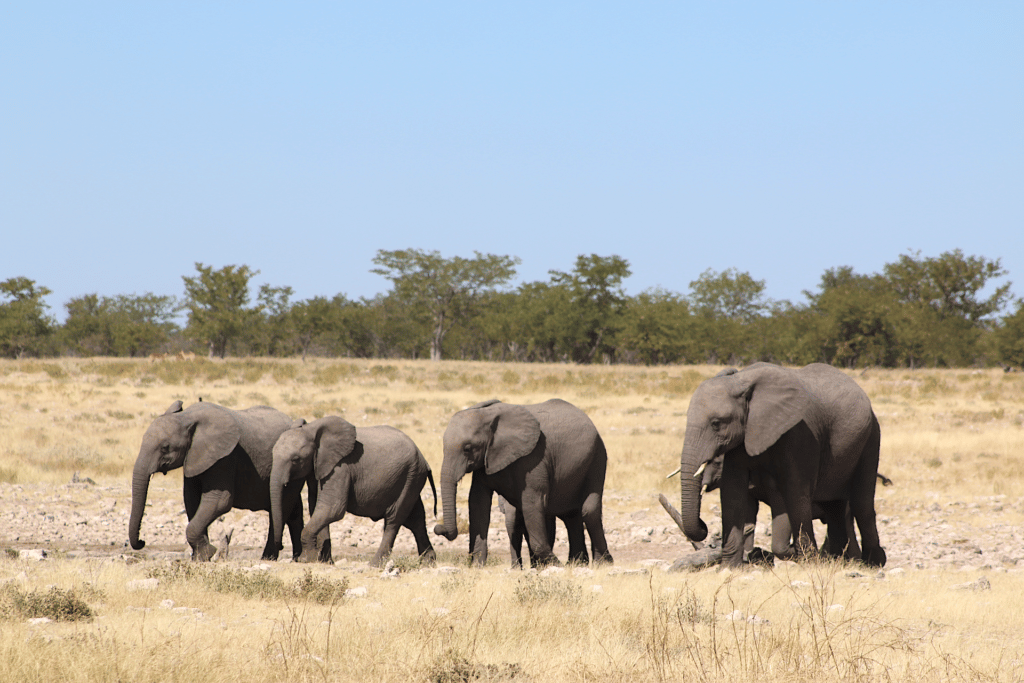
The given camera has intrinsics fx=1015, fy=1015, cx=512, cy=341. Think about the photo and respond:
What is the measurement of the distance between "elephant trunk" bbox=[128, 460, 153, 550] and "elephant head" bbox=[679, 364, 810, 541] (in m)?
6.84

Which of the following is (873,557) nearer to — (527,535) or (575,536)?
(575,536)

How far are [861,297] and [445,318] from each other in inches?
1407

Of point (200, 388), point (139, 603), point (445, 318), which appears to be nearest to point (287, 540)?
point (139, 603)

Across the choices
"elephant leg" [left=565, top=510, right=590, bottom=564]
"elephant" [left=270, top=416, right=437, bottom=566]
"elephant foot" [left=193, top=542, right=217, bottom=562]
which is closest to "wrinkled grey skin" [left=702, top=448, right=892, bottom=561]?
"elephant leg" [left=565, top=510, right=590, bottom=564]

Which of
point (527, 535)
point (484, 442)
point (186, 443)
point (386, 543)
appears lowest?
point (386, 543)

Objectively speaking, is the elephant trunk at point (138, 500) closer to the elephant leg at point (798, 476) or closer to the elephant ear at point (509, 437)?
the elephant ear at point (509, 437)

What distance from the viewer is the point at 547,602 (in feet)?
29.1

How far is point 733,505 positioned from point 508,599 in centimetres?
406

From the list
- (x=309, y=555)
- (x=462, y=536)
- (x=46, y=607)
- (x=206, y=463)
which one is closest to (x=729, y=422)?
(x=309, y=555)

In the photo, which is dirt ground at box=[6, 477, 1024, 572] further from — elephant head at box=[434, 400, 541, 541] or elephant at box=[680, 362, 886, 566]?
elephant head at box=[434, 400, 541, 541]

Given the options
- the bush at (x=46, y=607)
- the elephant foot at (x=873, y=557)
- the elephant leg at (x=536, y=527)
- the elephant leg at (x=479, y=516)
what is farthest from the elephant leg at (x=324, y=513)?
the elephant foot at (x=873, y=557)

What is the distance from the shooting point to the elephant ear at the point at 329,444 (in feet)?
45.1

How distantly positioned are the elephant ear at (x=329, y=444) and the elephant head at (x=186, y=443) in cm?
108

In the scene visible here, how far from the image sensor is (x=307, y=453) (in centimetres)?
1362
